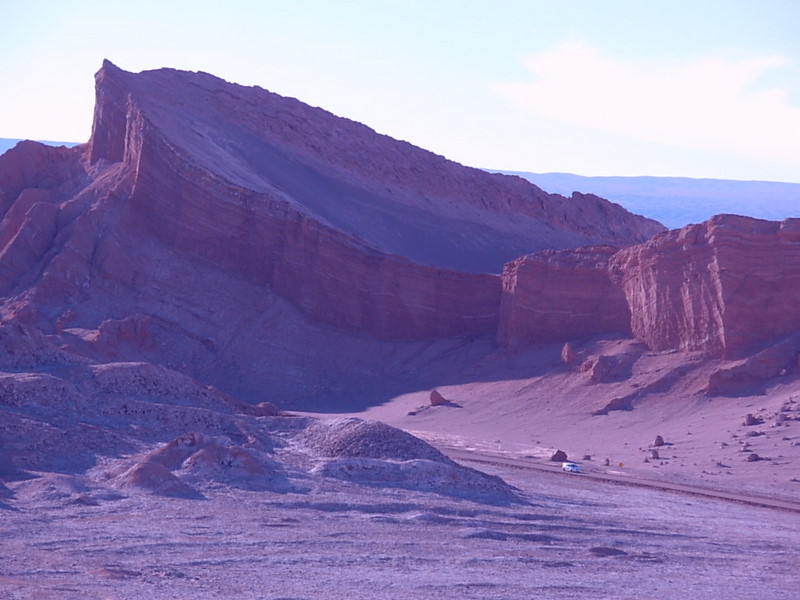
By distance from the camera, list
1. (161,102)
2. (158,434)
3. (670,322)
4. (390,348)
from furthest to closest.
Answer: (161,102) < (390,348) < (670,322) < (158,434)

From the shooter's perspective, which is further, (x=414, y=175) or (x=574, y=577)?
(x=414, y=175)

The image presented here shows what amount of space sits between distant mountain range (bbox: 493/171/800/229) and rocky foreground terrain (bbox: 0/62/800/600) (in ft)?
132

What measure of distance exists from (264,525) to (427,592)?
3570mm

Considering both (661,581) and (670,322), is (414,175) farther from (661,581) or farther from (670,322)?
(661,581)

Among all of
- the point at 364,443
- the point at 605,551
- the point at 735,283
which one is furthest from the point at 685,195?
the point at 605,551

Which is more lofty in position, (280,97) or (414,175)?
(280,97)

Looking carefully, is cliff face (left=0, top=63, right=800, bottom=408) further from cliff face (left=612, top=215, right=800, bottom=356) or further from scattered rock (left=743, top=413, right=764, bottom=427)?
scattered rock (left=743, top=413, right=764, bottom=427)

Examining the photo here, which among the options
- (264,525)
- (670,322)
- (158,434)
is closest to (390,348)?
(670,322)

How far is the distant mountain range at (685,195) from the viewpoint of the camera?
99.4 meters

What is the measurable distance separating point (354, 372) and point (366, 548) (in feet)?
78.9

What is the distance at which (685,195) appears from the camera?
372 ft

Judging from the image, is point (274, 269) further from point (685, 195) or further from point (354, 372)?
point (685, 195)

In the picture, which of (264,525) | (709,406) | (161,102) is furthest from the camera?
(161,102)

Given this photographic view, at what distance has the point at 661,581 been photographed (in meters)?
13.4
